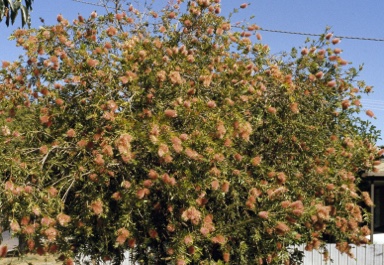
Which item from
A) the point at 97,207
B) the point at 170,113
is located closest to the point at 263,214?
the point at 170,113

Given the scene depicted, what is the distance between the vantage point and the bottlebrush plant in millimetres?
6945

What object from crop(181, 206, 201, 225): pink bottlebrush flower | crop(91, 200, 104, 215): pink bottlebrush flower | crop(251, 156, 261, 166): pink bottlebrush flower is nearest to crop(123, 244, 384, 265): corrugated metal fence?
crop(251, 156, 261, 166): pink bottlebrush flower

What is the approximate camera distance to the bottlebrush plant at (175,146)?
6945 mm

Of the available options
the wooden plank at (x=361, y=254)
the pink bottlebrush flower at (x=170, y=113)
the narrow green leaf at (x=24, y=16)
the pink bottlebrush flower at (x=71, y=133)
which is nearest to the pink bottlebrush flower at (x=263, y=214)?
the pink bottlebrush flower at (x=170, y=113)

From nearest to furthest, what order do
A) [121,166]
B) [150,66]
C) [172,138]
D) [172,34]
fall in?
[172,138] → [121,166] → [150,66] → [172,34]

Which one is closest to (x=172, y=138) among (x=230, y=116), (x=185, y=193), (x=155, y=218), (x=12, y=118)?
(x=185, y=193)

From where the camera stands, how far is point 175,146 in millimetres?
6582

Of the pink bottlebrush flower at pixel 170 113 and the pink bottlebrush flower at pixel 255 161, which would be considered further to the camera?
the pink bottlebrush flower at pixel 255 161

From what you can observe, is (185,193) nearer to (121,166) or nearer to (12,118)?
(121,166)

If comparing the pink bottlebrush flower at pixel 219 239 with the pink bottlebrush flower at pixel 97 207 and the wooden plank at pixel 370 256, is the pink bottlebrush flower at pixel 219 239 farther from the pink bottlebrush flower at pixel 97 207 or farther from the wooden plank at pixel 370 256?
the wooden plank at pixel 370 256

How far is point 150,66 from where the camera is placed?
25.6ft

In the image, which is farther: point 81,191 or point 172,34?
point 172,34

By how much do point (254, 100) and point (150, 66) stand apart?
1.49 meters

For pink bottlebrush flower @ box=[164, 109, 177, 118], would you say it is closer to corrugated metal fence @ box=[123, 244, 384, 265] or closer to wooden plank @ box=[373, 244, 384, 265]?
corrugated metal fence @ box=[123, 244, 384, 265]
